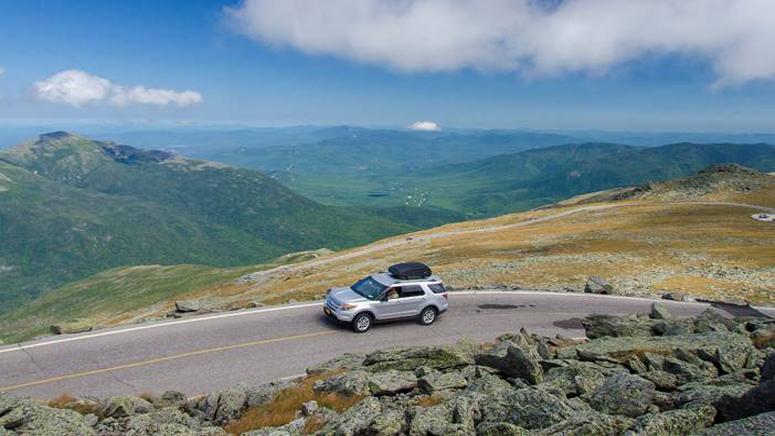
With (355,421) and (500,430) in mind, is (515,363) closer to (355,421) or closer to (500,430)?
(500,430)

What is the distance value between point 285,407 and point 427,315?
12.4 m

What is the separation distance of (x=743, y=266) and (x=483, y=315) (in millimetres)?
27507

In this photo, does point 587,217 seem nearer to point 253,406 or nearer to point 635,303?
point 635,303

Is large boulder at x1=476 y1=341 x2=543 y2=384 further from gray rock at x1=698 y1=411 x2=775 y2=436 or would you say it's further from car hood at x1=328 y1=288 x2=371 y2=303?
car hood at x1=328 y1=288 x2=371 y2=303

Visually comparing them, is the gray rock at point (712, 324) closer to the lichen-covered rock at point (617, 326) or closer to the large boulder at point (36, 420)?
the lichen-covered rock at point (617, 326)

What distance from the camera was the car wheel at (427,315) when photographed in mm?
24062

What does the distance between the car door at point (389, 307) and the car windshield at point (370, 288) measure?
42cm

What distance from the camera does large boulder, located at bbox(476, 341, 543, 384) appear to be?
13.3 m

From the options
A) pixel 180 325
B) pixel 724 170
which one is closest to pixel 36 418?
pixel 180 325

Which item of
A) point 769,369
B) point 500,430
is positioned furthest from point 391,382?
point 769,369

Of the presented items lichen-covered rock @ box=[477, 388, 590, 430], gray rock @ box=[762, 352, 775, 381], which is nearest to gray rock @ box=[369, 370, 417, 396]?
lichen-covered rock @ box=[477, 388, 590, 430]

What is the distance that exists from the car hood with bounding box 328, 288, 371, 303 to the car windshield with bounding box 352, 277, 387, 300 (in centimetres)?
27

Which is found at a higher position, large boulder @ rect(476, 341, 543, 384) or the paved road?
large boulder @ rect(476, 341, 543, 384)

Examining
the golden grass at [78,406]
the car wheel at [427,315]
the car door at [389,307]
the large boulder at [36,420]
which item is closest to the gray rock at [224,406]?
the golden grass at [78,406]
